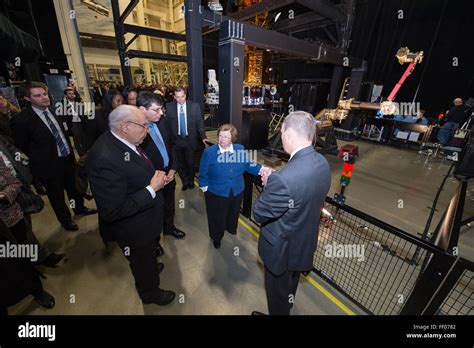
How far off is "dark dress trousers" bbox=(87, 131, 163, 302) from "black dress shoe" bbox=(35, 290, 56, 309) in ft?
3.52

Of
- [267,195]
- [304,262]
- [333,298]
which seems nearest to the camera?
[267,195]

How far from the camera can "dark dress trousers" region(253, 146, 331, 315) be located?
130 cm

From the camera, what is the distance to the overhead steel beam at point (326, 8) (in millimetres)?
4491

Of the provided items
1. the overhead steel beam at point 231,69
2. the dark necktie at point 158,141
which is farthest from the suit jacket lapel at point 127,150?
the overhead steel beam at point 231,69

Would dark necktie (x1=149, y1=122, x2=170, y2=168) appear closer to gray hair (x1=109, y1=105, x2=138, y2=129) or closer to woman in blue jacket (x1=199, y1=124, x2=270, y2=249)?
woman in blue jacket (x1=199, y1=124, x2=270, y2=249)

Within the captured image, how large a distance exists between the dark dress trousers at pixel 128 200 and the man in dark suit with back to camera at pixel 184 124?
7.56 feet

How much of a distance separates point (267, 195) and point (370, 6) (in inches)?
524

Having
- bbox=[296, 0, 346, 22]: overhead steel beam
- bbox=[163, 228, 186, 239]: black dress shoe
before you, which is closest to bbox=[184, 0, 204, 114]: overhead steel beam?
bbox=[163, 228, 186, 239]: black dress shoe

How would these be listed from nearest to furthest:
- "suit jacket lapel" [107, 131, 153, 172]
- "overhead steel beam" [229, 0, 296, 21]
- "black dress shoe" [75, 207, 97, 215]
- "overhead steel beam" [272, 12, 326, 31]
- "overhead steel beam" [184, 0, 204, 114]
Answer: "suit jacket lapel" [107, 131, 153, 172]
"overhead steel beam" [184, 0, 204, 114]
"black dress shoe" [75, 207, 97, 215]
"overhead steel beam" [229, 0, 296, 21]
"overhead steel beam" [272, 12, 326, 31]

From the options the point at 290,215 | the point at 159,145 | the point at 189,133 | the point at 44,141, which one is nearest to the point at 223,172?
the point at 159,145

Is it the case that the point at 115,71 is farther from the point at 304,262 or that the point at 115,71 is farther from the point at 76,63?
the point at 304,262

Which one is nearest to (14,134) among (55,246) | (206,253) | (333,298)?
(55,246)

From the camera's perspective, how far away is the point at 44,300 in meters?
2.16

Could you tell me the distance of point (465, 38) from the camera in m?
7.65
